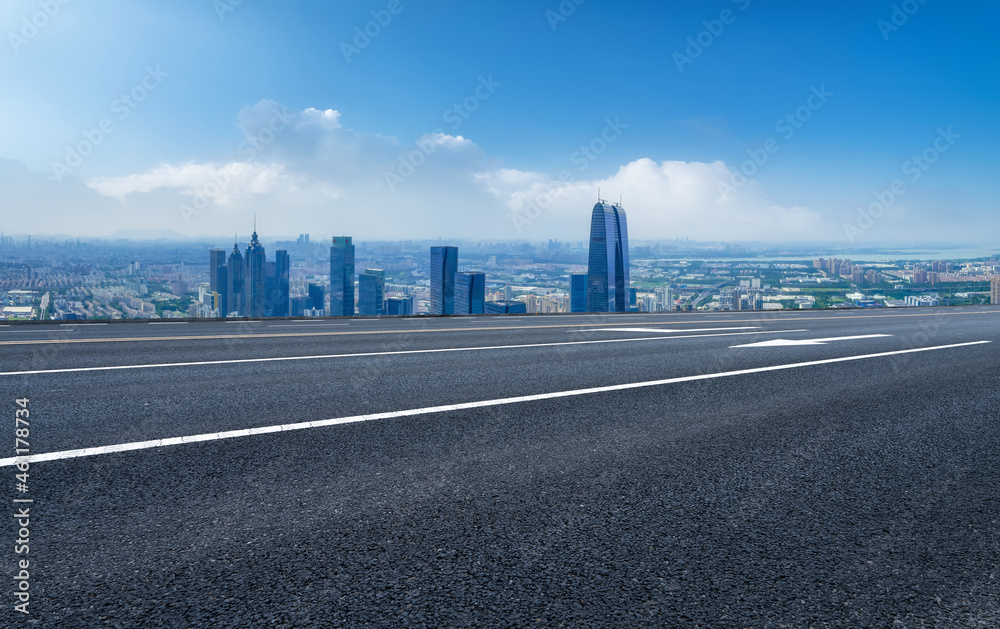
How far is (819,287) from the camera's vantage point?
36.2 m

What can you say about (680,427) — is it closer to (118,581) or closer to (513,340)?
(118,581)

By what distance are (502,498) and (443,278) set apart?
34.0m

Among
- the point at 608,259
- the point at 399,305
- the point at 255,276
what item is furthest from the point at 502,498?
the point at 608,259

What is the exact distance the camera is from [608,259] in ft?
173

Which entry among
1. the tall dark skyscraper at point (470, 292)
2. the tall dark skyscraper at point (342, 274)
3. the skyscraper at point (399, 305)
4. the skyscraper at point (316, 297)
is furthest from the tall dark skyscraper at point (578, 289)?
the skyscraper at point (316, 297)

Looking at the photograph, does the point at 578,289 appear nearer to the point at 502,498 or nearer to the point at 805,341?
the point at 805,341

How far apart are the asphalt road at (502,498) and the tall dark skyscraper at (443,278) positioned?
88.0 feet

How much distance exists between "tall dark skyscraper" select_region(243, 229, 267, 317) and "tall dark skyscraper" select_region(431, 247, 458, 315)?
945 centimetres

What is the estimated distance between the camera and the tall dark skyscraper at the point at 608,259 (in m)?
47.9

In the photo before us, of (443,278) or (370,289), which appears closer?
(370,289)

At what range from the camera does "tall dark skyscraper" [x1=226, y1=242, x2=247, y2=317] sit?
30.5 m

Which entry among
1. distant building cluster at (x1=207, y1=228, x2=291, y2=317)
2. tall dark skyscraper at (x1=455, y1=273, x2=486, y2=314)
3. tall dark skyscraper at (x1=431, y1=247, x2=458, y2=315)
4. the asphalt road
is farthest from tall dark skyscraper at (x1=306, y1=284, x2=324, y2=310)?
the asphalt road

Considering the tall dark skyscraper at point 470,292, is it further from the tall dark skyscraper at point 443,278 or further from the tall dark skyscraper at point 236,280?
the tall dark skyscraper at point 236,280

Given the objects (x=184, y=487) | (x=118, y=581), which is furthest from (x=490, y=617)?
(x=184, y=487)
